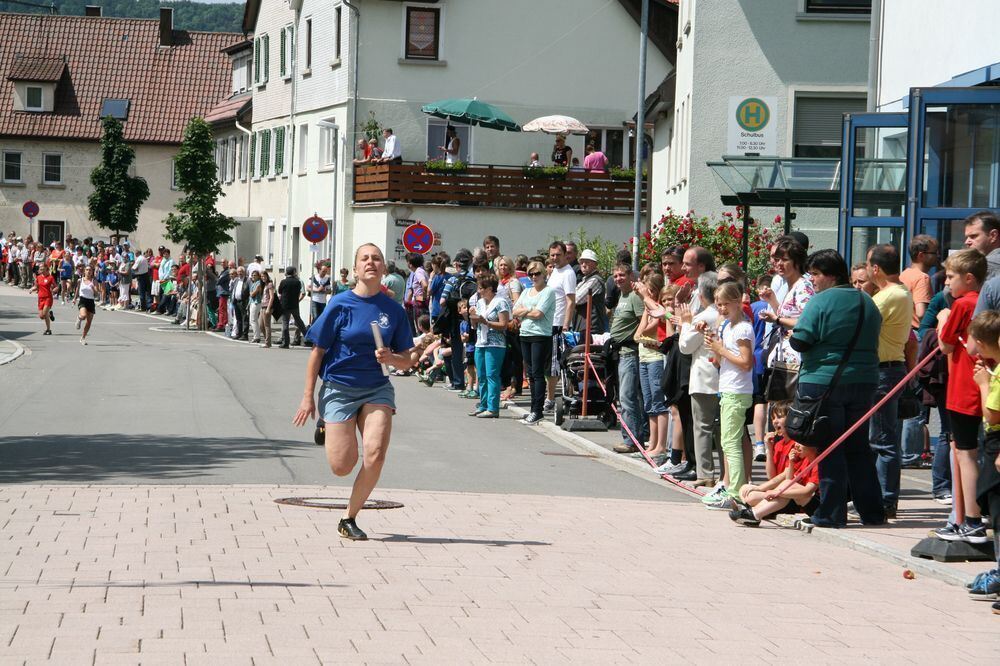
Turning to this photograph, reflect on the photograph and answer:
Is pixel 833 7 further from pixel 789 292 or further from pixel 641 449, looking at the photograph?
pixel 789 292

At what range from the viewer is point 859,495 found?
34.7 feet

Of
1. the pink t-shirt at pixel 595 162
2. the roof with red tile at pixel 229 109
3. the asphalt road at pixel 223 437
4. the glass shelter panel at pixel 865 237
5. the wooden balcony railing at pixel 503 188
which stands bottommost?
the asphalt road at pixel 223 437

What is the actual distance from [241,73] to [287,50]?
1205cm

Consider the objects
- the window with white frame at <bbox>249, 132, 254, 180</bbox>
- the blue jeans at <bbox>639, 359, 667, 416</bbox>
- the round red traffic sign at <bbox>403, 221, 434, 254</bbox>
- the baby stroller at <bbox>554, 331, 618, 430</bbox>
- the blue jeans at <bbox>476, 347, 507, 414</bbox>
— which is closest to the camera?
the blue jeans at <bbox>639, 359, 667, 416</bbox>

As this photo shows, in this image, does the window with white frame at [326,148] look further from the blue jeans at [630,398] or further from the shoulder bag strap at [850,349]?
the shoulder bag strap at [850,349]

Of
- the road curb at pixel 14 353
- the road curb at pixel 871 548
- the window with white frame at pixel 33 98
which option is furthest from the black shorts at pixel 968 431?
the window with white frame at pixel 33 98

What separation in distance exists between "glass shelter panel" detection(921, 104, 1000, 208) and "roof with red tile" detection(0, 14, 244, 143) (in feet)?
→ 206

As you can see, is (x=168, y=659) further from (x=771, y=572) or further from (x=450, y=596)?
(x=771, y=572)

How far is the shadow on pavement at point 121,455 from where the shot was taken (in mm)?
12484

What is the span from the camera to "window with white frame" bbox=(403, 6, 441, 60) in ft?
145

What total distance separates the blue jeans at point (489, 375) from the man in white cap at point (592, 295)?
3.85 ft

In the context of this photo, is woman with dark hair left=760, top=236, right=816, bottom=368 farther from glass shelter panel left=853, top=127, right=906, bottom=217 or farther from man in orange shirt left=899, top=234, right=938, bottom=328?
glass shelter panel left=853, top=127, right=906, bottom=217

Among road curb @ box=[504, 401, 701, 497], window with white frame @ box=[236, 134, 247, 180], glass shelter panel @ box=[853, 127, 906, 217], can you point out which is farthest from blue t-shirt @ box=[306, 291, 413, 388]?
window with white frame @ box=[236, 134, 247, 180]

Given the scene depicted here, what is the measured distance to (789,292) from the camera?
12.0 meters
